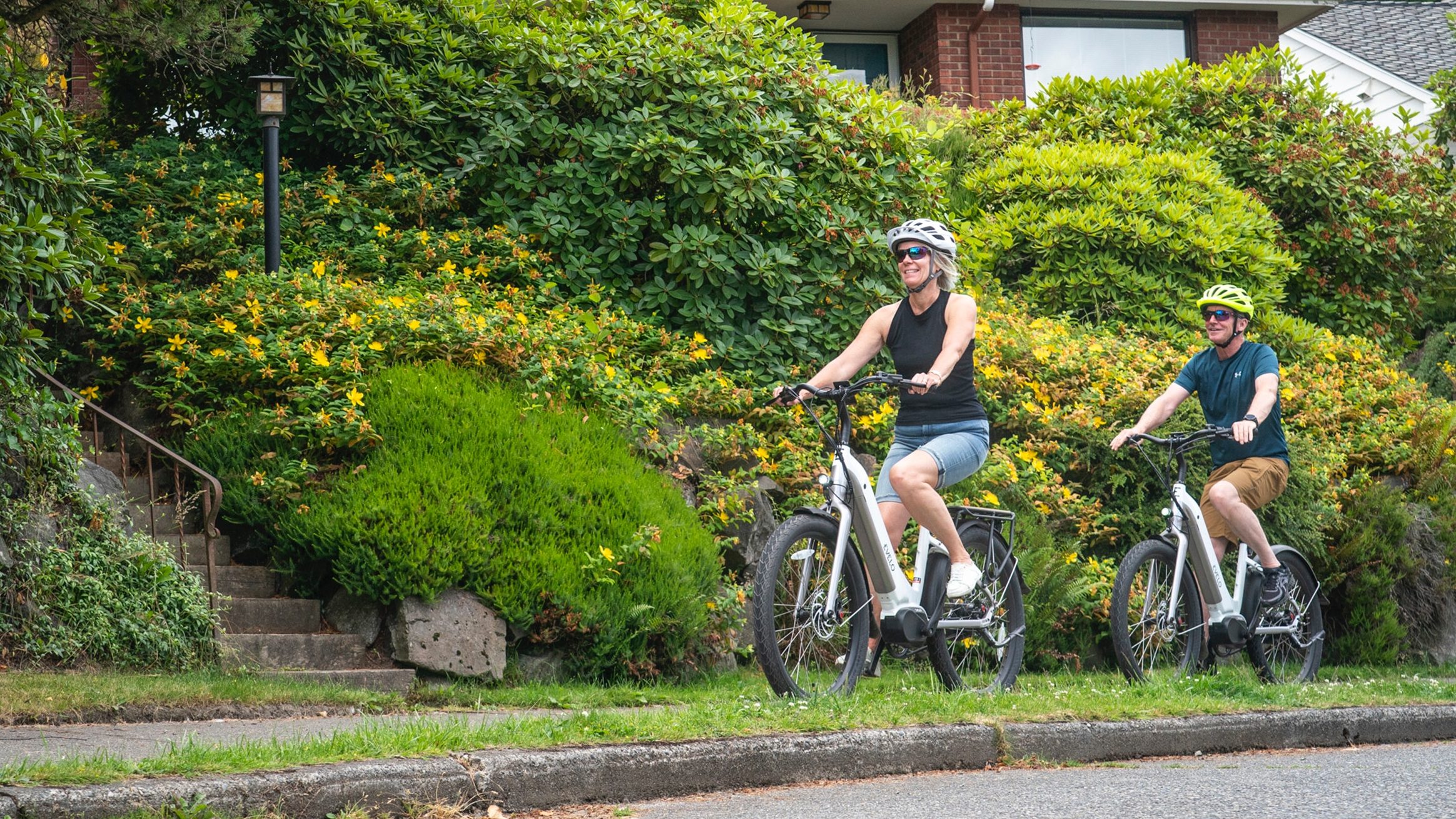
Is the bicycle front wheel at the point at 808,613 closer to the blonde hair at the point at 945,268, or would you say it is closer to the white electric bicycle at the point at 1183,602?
the blonde hair at the point at 945,268

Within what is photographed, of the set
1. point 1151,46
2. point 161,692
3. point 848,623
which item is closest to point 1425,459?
point 848,623

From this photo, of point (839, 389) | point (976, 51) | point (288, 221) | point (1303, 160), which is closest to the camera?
point (839, 389)

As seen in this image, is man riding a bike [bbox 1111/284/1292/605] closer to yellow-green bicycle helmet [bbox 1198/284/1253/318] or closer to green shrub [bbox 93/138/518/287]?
yellow-green bicycle helmet [bbox 1198/284/1253/318]

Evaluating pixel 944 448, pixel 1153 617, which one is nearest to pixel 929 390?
pixel 944 448

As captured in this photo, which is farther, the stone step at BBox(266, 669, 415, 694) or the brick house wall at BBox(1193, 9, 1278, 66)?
the brick house wall at BBox(1193, 9, 1278, 66)

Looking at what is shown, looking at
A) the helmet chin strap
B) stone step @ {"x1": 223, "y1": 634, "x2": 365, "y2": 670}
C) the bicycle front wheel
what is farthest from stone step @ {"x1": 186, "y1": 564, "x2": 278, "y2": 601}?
the helmet chin strap

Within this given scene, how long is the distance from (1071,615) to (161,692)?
5.11 metres

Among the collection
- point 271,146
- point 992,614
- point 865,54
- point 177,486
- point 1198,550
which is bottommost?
point 992,614

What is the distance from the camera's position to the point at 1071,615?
8.34 m

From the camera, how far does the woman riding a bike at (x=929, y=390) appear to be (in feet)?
19.6

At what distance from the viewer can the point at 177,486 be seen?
7.21 m

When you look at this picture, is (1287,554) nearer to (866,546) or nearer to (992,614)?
(992,614)

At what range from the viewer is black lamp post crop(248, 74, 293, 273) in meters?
8.88

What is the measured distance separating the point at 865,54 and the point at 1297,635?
38.5 ft
